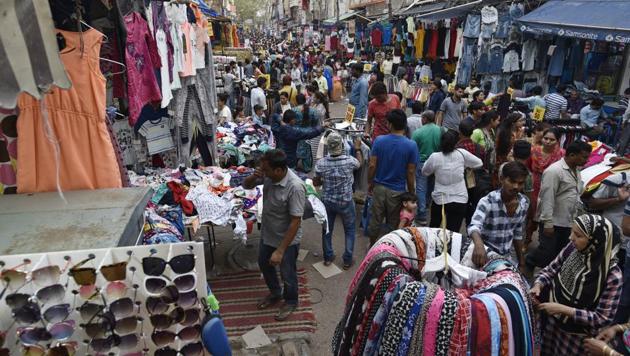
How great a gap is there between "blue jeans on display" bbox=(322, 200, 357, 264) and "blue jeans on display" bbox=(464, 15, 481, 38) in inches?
376

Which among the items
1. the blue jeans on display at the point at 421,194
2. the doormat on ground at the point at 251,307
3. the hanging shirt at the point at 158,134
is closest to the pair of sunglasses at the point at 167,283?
the doormat on ground at the point at 251,307

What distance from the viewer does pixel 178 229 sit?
182 inches

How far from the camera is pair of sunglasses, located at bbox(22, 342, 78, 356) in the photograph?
1525mm

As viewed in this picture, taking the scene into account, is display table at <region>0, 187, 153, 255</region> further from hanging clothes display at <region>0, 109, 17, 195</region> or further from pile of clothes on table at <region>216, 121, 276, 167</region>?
pile of clothes on table at <region>216, 121, 276, 167</region>

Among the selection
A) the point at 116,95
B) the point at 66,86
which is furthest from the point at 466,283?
the point at 116,95

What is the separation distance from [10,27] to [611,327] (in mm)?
3600

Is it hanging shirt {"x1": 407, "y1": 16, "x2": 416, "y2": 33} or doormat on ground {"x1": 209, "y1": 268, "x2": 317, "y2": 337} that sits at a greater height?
hanging shirt {"x1": 407, "y1": 16, "x2": 416, "y2": 33}

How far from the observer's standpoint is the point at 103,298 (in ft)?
5.29

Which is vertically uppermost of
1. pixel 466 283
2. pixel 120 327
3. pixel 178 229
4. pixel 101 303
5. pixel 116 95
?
pixel 116 95

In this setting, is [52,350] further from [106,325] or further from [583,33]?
[583,33]

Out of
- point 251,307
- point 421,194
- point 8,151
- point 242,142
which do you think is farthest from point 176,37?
point 421,194

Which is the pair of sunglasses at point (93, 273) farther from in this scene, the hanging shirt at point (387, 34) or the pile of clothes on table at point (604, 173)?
the hanging shirt at point (387, 34)

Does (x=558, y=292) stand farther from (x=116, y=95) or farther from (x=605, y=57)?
(x=605, y=57)

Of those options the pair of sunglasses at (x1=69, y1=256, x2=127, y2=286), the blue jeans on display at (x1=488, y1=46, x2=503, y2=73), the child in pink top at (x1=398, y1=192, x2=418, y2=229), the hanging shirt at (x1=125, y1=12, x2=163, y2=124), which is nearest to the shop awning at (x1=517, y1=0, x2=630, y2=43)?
the blue jeans on display at (x1=488, y1=46, x2=503, y2=73)
